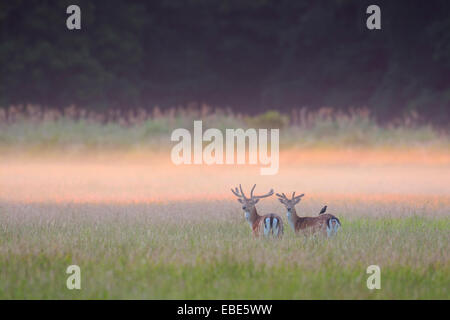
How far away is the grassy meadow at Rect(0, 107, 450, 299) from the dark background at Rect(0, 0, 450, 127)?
9.07 m

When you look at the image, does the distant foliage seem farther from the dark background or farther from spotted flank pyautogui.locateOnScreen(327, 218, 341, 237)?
spotted flank pyautogui.locateOnScreen(327, 218, 341, 237)

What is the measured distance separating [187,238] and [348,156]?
39.0ft

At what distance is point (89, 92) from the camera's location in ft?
100

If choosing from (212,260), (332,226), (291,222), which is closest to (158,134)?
(291,222)

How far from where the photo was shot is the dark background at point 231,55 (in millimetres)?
30281

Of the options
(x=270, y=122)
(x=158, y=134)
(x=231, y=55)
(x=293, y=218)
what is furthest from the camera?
(x=231, y=55)

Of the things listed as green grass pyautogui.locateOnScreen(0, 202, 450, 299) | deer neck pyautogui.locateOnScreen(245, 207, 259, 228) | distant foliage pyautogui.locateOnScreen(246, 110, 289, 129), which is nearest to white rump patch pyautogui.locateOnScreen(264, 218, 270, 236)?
green grass pyautogui.locateOnScreen(0, 202, 450, 299)

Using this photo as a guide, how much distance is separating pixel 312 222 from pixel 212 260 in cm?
201

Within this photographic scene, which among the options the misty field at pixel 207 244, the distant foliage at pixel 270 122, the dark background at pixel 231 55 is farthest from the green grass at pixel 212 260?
the dark background at pixel 231 55

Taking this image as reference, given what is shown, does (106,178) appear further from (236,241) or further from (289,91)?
(289,91)

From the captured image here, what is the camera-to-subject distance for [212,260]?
7.55 m

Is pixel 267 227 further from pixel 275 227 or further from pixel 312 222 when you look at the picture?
pixel 312 222

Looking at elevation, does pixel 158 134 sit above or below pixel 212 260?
above
